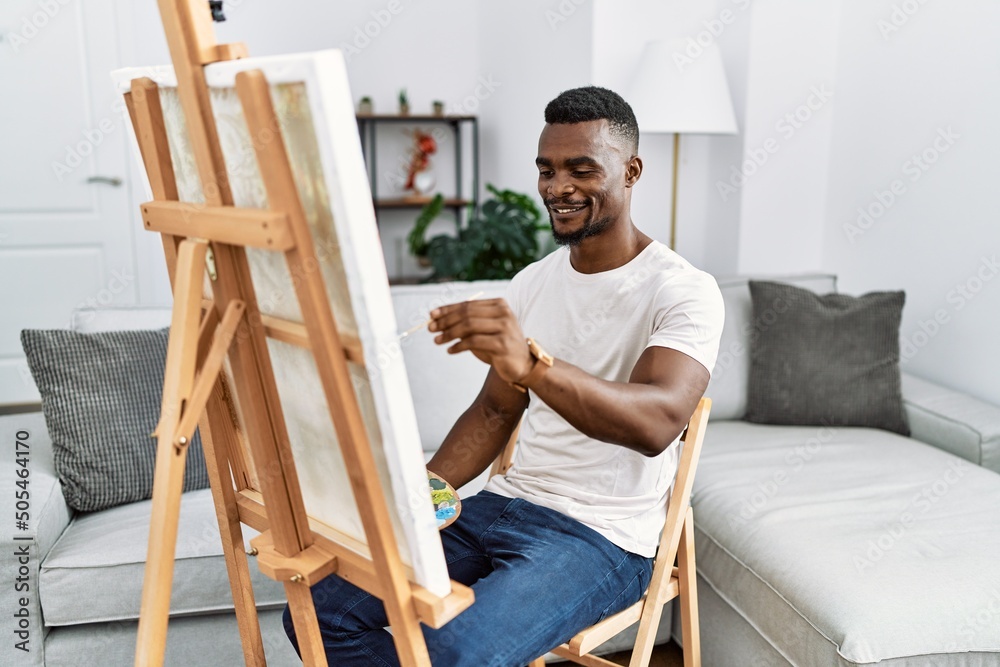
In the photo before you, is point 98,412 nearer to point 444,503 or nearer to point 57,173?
point 444,503

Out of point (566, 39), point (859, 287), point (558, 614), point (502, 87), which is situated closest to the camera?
point (558, 614)

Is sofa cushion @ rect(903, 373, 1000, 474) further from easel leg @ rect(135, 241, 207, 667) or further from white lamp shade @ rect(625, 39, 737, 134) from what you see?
easel leg @ rect(135, 241, 207, 667)

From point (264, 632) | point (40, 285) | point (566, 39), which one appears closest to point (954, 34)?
point (566, 39)

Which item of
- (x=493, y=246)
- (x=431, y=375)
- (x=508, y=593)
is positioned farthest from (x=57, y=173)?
(x=508, y=593)

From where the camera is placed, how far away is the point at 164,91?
1.05m

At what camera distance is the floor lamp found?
2.85 meters

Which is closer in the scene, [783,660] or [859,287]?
[783,660]

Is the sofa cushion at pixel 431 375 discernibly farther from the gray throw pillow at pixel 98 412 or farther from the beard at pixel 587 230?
the beard at pixel 587 230

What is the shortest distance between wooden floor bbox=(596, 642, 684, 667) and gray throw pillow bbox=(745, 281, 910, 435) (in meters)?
0.74

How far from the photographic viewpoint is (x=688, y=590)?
5.09 ft

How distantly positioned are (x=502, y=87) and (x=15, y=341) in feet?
8.85

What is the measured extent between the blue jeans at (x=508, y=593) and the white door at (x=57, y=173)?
2739 mm

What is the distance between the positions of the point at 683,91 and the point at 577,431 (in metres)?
1.77

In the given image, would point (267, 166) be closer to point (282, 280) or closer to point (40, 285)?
point (282, 280)
